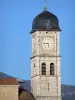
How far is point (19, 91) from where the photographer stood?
9581 cm

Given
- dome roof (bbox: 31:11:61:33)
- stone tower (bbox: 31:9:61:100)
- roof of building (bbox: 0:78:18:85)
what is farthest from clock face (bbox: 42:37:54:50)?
roof of building (bbox: 0:78:18:85)

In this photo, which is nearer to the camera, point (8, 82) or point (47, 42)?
point (8, 82)

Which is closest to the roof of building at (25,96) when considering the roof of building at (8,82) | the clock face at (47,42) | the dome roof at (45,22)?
the roof of building at (8,82)

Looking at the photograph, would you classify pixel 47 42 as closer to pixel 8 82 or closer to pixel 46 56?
pixel 46 56

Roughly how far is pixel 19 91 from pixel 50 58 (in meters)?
5.56

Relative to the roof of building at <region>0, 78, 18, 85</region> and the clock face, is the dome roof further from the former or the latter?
the roof of building at <region>0, 78, 18, 85</region>

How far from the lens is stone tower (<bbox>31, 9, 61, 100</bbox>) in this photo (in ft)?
311

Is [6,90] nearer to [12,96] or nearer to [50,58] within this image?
[12,96]

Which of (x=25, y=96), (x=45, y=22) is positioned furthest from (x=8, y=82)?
(x=45, y=22)

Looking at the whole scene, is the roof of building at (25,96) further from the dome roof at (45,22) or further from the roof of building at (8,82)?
the dome roof at (45,22)

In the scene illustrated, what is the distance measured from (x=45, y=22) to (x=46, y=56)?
419 cm

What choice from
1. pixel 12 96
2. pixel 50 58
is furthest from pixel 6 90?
pixel 50 58

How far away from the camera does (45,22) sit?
95.6 metres

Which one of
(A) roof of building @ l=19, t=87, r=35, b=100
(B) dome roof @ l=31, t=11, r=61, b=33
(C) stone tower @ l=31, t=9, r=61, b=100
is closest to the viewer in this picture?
(A) roof of building @ l=19, t=87, r=35, b=100
